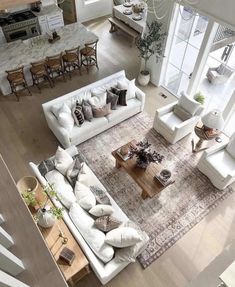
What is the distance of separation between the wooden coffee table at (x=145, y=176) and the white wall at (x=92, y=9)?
6560mm

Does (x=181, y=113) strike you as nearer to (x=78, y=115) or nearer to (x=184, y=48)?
(x=184, y=48)

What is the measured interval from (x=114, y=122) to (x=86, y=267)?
10.5ft

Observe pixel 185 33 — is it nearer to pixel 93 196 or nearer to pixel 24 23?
pixel 93 196

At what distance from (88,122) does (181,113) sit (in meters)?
2.11

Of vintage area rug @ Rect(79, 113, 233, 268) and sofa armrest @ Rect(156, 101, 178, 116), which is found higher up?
sofa armrest @ Rect(156, 101, 178, 116)

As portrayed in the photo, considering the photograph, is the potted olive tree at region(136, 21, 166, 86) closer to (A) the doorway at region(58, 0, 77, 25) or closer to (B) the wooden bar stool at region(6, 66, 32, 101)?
(B) the wooden bar stool at region(6, 66, 32, 101)

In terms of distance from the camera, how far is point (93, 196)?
13.5 feet

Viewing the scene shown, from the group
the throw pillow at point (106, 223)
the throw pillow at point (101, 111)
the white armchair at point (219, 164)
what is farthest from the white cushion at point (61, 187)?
the white armchair at point (219, 164)

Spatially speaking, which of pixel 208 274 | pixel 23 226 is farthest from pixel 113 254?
pixel 23 226

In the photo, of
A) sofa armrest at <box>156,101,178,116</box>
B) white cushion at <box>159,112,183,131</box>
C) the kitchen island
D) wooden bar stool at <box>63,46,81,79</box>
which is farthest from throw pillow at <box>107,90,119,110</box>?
the kitchen island

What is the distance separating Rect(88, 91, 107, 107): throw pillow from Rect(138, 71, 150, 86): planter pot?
1681 millimetres

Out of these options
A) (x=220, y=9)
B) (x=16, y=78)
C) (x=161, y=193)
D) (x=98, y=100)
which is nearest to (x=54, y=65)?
(x=16, y=78)

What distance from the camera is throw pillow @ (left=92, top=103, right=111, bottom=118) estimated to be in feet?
18.0

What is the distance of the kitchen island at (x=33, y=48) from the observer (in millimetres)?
6367
